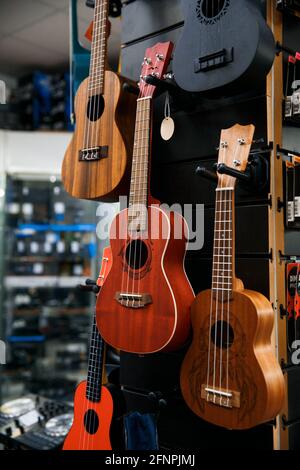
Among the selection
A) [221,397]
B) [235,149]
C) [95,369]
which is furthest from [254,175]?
[95,369]

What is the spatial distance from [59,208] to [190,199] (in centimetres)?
283

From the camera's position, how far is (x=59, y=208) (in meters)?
4.37

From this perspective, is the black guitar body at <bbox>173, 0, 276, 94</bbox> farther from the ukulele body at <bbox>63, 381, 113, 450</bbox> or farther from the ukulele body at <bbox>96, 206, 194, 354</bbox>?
the ukulele body at <bbox>63, 381, 113, 450</bbox>

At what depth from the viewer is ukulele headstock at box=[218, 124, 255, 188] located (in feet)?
4.60

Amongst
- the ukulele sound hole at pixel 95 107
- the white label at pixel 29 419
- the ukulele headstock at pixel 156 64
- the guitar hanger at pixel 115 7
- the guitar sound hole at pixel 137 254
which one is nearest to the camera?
the guitar sound hole at pixel 137 254

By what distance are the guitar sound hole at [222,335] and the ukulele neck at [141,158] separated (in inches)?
18.0

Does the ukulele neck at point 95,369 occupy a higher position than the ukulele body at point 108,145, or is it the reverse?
the ukulele body at point 108,145

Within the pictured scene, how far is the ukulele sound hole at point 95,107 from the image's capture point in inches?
66.7

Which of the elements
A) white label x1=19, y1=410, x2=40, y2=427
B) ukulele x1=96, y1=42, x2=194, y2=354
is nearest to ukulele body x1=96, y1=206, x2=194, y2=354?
ukulele x1=96, y1=42, x2=194, y2=354

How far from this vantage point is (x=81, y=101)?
1776 millimetres

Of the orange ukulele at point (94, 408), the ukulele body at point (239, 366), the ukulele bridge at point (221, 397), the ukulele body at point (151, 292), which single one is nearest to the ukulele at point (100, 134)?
the ukulele body at point (151, 292)

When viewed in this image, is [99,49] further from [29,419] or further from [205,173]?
[29,419]

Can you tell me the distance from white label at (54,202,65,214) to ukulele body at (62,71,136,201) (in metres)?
2.68

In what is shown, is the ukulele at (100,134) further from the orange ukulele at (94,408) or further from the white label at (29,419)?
the white label at (29,419)
